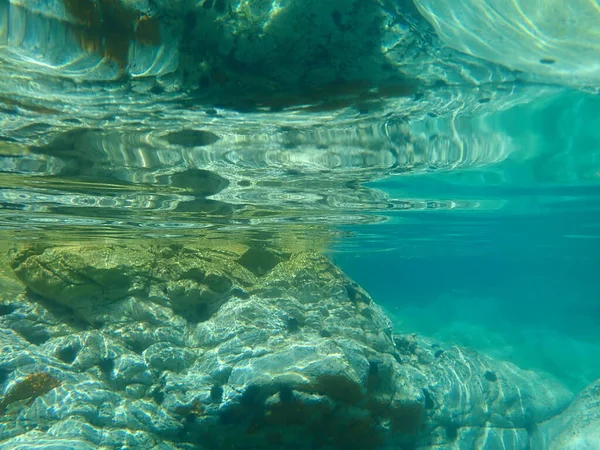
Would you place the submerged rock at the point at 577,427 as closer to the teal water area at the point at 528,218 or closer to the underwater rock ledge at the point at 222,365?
the underwater rock ledge at the point at 222,365

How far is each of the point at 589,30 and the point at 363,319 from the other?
35.9ft

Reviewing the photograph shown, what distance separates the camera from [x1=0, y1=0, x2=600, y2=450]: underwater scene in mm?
5082

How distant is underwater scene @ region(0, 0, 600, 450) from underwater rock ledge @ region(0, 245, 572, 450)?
2.6 inches

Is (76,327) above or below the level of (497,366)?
above

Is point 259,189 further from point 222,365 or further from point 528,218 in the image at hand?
point 528,218

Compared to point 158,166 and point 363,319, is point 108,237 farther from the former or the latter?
point 363,319

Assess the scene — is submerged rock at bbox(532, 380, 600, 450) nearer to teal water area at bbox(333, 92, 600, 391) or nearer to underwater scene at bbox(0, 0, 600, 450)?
underwater scene at bbox(0, 0, 600, 450)

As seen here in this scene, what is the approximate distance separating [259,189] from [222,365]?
207 inches

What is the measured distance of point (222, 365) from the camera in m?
10.3

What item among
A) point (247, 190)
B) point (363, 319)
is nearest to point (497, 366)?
point (363, 319)

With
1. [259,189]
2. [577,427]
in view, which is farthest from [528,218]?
[259,189]

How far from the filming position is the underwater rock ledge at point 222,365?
8.88 metres

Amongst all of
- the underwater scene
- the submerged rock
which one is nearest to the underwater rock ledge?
the underwater scene

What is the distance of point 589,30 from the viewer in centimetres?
537
